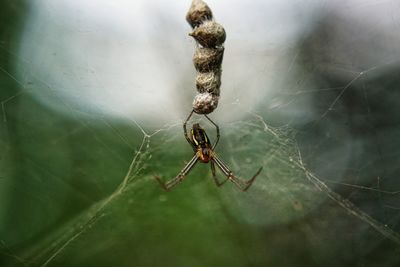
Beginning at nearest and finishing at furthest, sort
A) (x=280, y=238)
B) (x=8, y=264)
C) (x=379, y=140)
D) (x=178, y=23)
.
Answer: (x=178, y=23), (x=379, y=140), (x=8, y=264), (x=280, y=238)

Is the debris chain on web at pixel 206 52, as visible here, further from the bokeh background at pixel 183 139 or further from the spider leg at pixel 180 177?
the spider leg at pixel 180 177

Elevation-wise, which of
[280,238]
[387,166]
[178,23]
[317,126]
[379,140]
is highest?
[178,23]

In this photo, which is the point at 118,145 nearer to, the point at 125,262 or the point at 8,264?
the point at 125,262

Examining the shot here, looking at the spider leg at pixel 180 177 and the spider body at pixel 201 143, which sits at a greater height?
the spider body at pixel 201 143

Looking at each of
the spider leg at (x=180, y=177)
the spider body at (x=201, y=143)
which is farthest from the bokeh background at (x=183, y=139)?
the spider body at (x=201, y=143)

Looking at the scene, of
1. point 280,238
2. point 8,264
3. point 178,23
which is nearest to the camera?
point 178,23

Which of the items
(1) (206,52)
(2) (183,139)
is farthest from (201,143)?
(1) (206,52)

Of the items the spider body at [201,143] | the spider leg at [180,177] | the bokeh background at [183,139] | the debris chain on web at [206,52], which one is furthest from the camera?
the spider leg at [180,177]

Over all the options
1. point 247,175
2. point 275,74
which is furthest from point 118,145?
point 275,74

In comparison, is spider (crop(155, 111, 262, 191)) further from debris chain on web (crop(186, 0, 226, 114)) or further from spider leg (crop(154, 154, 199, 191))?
debris chain on web (crop(186, 0, 226, 114))
